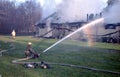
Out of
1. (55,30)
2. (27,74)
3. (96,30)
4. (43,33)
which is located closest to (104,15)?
(96,30)

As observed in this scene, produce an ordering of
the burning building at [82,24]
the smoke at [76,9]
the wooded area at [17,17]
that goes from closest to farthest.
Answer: the burning building at [82,24] < the smoke at [76,9] < the wooded area at [17,17]

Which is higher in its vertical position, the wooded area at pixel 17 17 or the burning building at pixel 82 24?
the wooded area at pixel 17 17

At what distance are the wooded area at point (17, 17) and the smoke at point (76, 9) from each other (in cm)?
2127

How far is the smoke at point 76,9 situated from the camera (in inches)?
2125

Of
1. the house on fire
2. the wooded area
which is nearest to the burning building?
the house on fire

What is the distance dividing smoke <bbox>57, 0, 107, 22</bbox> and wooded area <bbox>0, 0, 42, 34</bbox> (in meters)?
21.3

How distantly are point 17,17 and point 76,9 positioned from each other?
28.9m

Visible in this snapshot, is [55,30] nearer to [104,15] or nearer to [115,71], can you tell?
[104,15]

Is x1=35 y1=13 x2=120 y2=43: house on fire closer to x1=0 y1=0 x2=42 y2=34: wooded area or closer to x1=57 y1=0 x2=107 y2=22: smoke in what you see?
x1=57 y1=0 x2=107 y2=22: smoke

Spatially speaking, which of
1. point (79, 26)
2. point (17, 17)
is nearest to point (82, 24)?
point (79, 26)

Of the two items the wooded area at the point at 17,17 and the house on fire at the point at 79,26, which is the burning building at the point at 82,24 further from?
the wooded area at the point at 17,17

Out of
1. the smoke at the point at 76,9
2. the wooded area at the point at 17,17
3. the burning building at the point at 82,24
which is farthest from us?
the wooded area at the point at 17,17

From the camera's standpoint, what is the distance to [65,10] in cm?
5781

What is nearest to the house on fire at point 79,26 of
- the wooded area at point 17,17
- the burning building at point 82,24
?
the burning building at point 82,24
